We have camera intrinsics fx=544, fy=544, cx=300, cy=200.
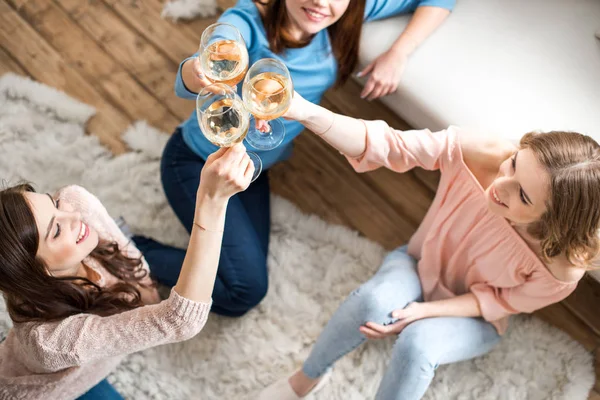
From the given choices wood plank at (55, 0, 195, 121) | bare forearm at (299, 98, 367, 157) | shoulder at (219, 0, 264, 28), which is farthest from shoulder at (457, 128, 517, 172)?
wood plank at (55, 0, 195, 121)

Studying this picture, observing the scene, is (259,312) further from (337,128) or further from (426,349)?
(337,128)

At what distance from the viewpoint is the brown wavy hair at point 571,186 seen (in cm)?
108

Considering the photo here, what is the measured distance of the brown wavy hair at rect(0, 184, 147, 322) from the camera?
3.71 feet

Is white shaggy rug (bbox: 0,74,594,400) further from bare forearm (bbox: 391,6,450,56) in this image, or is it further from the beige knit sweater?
bare forearm (bbox: 391,6,450,56)

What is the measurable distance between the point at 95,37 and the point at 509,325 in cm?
185

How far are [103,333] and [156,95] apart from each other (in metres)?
1.12

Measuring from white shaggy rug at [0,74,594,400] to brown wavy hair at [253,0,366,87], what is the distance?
627mm

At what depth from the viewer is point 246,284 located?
1.66m

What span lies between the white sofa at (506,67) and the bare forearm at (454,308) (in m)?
0.34

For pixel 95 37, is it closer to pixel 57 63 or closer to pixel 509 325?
Result: pixel 57 63

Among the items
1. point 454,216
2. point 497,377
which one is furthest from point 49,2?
point 497,377

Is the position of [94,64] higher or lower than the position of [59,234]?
lower

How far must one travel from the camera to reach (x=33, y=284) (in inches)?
46.4

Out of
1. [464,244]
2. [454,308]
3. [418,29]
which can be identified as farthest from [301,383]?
A: [418,29]
